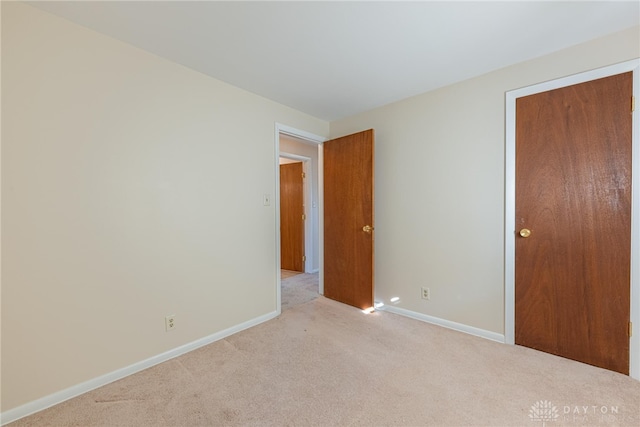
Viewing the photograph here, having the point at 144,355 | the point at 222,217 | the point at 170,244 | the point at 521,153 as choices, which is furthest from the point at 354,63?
the point at 144,355

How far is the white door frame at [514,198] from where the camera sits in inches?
65.8

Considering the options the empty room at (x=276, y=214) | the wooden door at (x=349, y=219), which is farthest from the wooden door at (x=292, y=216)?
the empty room at (x=276, y=214)

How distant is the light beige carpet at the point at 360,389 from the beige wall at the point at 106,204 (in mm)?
277

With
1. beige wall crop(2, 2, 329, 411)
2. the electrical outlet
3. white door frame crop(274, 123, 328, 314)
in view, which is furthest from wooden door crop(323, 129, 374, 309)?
the electrical outlet

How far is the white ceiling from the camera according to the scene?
1.47 m

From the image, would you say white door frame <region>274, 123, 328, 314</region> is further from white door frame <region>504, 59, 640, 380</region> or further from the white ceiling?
white door frame <region>504, 59, 640, 380</region>

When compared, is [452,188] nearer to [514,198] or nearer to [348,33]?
[514,198]

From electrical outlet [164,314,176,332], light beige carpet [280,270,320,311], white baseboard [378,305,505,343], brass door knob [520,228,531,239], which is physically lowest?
light beige carpet [280,270,320,311]

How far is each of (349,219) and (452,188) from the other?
3.67ft

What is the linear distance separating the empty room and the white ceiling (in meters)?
0.02

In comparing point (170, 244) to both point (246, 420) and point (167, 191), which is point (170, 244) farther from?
point (246, 420)

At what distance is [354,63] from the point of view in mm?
2021

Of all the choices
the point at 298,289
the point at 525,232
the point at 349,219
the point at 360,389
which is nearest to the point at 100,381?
the point at 360,389

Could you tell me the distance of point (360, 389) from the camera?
1619mm
